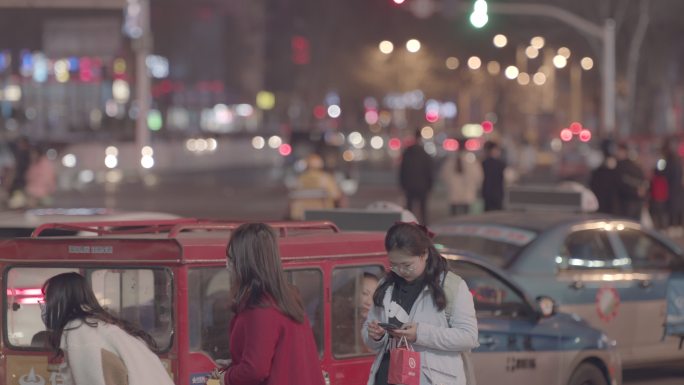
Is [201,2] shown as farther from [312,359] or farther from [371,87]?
[312,359]

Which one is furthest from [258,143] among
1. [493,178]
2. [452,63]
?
[493,178]

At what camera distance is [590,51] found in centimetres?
5506

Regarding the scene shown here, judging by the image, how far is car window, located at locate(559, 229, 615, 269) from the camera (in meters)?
11.3

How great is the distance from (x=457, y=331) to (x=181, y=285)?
4.12ft

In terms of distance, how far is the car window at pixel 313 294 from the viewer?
677 centimetres

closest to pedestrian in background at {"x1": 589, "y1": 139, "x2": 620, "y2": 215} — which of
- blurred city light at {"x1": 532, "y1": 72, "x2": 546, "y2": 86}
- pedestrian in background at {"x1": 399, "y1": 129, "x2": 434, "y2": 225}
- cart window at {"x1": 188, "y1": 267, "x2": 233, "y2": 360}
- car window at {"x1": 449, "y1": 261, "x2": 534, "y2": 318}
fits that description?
pedestrian in background at {"x1": 399, "y1": 129, "x2": 434, "y2": 225}

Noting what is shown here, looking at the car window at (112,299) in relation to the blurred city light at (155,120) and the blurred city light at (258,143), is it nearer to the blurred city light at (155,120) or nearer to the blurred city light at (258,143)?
the blurred city light at (258,143)

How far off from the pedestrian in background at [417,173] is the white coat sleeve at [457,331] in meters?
14.5

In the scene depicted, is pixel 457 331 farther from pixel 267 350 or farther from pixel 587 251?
pixel 587 251

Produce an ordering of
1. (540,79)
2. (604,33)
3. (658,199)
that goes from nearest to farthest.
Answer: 1. (658,199)
2. (604,33)
3. (540,79)

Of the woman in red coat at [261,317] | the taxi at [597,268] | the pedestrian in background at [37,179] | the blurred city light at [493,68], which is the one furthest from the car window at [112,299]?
the blurred city light at [493,68]

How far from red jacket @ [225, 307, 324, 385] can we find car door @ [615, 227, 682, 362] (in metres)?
6.56

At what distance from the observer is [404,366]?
5629mm

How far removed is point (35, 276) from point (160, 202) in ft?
92.6
